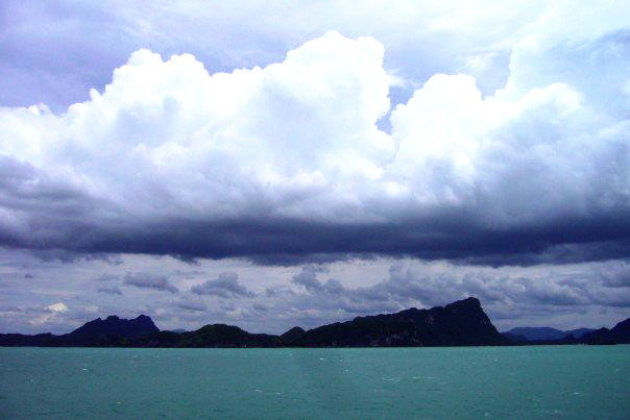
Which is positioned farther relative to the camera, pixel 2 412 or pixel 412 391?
pixel 412 391

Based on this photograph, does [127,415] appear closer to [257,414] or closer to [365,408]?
[257,414]

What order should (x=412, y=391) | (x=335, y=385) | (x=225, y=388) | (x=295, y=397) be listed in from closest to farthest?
(x=295, y=397) < (x=412, y=391) < (x=225, y=388) < (x=335, y=385)

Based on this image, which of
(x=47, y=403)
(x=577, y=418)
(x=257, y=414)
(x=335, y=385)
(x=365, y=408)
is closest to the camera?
(x=577, y=418)

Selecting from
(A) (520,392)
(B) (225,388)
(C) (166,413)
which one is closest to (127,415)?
(C) (166,413)

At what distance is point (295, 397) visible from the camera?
11450 cm

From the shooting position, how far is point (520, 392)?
120 meters

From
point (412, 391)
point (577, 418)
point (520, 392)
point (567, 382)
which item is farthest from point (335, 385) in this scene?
point (577, 418)

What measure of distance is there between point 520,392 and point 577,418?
38113mm

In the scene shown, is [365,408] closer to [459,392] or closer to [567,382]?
[459,392]

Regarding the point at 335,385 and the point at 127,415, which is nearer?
the point at 127,415

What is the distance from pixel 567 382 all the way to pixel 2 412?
123043mm

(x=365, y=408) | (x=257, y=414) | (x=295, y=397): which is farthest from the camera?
(x=295, y=397)

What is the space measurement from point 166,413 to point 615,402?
243 ft

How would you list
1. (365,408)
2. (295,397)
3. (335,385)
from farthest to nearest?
(335,385) → (295,397) → (365,408)
